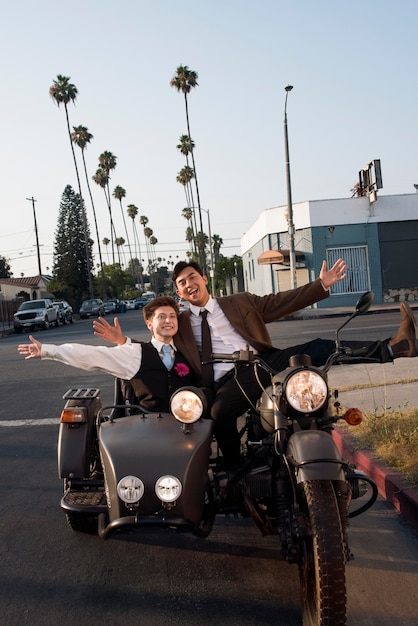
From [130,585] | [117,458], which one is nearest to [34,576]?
[130,585]

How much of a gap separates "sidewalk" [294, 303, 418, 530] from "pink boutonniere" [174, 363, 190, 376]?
189 cm

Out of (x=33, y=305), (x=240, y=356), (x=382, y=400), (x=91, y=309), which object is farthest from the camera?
(x=91, y=309)

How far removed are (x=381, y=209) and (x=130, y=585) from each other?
3615 cm

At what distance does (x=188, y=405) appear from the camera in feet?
12.2

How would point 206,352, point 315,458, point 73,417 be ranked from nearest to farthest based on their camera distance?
1. point 315,458
2. point 73,417
3. point 206,352

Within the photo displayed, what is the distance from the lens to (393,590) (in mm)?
3834

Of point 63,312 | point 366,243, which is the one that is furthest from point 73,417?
point 63,312

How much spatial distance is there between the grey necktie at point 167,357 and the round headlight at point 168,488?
4.20 feet

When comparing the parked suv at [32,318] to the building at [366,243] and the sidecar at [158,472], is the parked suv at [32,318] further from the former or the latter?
the sidecar at [158,472]

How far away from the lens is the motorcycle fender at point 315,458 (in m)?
3.23

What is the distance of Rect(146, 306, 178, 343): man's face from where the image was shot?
476cm

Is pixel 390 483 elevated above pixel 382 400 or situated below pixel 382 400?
below

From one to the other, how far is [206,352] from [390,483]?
6.18ft

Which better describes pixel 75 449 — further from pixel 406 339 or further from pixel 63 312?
pixel 63 312
